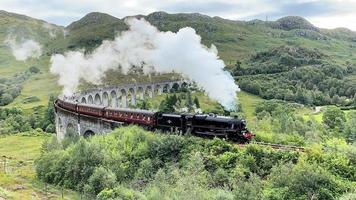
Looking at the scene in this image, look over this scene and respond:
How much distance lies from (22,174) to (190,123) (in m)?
26.2

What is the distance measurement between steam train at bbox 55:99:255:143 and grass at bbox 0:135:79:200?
11650mm

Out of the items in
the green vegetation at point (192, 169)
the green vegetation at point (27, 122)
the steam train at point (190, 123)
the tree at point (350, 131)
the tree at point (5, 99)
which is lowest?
the green vegetation at point (27, 122)

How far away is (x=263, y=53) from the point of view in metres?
199

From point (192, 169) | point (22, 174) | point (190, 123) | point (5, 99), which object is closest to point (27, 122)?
point (5, 99)

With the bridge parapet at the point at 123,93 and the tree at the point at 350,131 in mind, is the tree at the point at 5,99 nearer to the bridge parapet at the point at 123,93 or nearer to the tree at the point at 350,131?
the bridge parapet at the point at 123,93

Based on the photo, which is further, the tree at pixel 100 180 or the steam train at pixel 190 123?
the steam train at pixel 190 123

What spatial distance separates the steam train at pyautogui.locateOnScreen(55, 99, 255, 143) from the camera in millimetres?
43625

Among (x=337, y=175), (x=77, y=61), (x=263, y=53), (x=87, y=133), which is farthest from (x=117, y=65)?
(x=337, y=175)

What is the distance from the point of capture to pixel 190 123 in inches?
1864

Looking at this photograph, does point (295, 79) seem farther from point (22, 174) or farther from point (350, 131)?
point (22, 174)

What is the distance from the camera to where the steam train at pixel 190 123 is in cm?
4362

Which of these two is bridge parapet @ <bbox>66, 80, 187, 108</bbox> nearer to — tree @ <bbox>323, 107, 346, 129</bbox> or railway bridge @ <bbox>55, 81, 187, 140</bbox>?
railway bridge @ <bbox>55, 81, 187, 140</bbox>

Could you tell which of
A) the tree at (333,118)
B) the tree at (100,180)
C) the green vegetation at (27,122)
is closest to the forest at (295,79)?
the tree at (333,118)

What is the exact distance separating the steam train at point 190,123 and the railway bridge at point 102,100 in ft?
10.5
